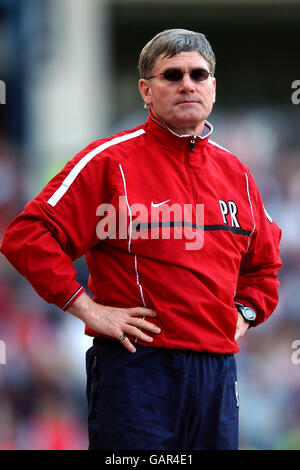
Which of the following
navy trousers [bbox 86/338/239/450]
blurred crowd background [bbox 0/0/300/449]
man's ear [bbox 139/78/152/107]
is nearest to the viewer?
navy trousers [bbox 86/338/239/450]

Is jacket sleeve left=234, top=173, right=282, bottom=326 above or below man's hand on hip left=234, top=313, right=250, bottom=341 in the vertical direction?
above

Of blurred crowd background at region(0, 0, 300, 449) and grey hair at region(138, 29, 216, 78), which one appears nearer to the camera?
grey hair at region(138, 29, 216, 78)

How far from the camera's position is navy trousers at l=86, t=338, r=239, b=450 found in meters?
2.72

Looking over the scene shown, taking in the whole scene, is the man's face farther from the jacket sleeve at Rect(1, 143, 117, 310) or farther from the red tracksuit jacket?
the jacket sleeve at Rect(1, 143, 117, 310)

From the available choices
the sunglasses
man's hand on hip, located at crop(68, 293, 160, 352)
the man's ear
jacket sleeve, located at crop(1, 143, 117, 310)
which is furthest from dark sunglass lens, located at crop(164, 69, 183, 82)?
man's hand on hip, located at crop(68, 293, 160, 352)

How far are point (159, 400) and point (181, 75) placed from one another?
44.4 inches

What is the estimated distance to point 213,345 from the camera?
2807mm

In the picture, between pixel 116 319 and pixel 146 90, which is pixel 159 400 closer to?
→ pixel 116 319

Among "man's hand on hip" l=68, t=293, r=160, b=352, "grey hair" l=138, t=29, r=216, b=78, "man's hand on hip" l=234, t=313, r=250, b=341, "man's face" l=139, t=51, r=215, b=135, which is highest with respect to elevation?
"grey hair" l=138, t=29, r=216, b=78

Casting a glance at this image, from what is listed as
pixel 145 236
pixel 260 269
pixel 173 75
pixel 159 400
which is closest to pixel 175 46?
pixel 173 75

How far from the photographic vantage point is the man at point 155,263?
9.02 feet

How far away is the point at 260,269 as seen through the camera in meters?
3.24

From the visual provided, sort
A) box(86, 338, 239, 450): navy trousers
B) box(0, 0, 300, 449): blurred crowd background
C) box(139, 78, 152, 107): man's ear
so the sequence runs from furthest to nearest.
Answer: box(0, 0, 300, 449): blurred crowd background
box(139, 78, 152, 107): man's ear
box(86, 338, 239, 450): navy trousers

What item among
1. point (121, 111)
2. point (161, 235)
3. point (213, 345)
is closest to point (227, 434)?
point (213, 345)
